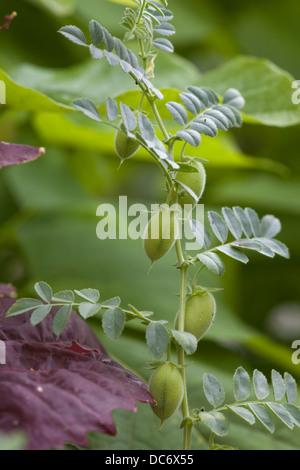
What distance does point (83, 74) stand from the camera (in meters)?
0.57

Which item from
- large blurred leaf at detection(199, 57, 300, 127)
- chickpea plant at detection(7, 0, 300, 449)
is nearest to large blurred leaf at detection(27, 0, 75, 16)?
large blurred leaf at detection(199, 57, 300, 127)

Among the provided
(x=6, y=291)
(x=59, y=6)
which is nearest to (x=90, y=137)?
(x=59, y=6)

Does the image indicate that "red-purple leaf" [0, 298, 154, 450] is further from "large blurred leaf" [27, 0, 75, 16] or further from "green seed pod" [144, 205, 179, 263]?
"large blurred leaf" [27, 0, 75, 16]

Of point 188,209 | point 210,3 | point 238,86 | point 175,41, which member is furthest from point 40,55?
point 188,209

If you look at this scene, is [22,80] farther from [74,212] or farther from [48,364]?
[48,364]

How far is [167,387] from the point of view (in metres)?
0.30

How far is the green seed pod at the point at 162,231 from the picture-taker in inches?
12.1

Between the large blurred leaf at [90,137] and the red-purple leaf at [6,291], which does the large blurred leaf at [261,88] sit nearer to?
the large blurred leaf at [90,137]

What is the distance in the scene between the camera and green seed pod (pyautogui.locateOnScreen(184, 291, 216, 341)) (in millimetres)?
315

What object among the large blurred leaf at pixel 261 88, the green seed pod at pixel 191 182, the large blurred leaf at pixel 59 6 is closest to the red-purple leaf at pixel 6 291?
the green seed pod at pixel 191 182

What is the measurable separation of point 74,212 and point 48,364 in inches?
15.6

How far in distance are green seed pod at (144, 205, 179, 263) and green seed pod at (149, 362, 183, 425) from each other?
58 mm

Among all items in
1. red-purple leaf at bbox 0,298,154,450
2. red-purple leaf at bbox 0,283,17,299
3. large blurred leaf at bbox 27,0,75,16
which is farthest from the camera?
large blurred leaf at bbox 27,0,75,16

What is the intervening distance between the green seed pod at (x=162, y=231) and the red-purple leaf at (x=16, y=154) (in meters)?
0.08
